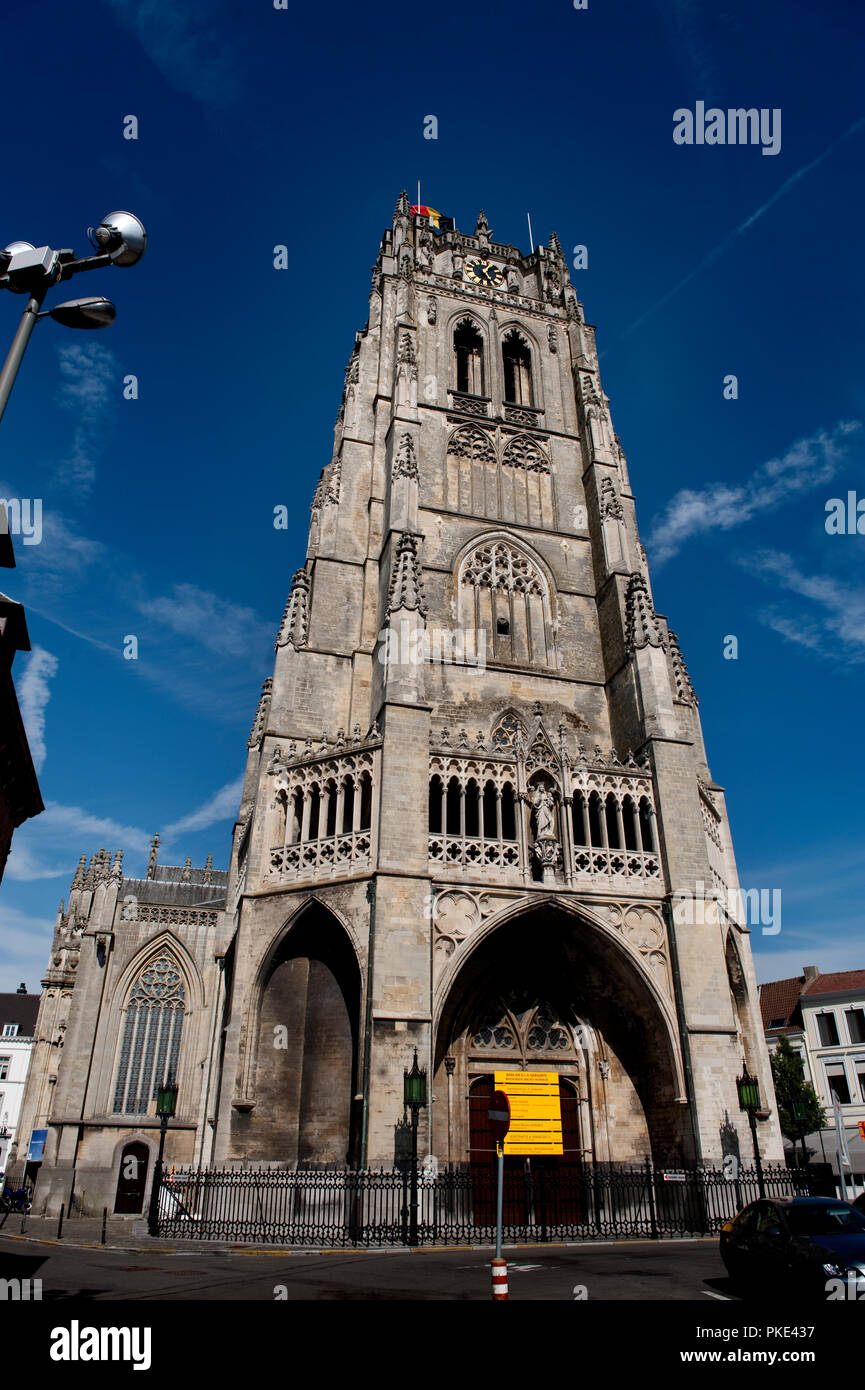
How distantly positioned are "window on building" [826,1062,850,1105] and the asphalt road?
30.4 meters

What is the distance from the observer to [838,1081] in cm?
4009

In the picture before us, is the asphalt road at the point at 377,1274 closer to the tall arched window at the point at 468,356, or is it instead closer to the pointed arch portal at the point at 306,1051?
the pointed arch portal at the point at 306,1051

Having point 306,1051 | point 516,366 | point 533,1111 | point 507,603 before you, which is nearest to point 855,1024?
point 533,1111

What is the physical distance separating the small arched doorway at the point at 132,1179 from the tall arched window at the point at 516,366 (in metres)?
29.1

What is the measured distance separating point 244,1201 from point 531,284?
34880mm

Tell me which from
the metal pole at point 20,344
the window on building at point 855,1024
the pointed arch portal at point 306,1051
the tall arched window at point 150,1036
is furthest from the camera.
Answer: the window on building at point 855,1024

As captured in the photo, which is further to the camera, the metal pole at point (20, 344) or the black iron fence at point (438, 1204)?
the black iron fence at point (438, 1204)

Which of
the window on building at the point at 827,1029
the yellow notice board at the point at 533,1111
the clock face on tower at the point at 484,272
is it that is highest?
the clock face on tower at the point at 484,272

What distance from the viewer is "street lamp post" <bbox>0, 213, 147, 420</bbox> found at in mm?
6996

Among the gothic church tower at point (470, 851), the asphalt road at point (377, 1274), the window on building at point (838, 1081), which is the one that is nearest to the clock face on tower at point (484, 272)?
the gothic church tower at point (470, 851)

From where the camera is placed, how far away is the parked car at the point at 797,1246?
24.8 ft

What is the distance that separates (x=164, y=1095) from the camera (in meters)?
17.0

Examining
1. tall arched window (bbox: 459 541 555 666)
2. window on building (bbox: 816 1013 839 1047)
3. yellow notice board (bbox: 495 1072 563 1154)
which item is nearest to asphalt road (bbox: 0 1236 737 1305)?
yellow notice board (bbox: 495 1072 563 1154)
